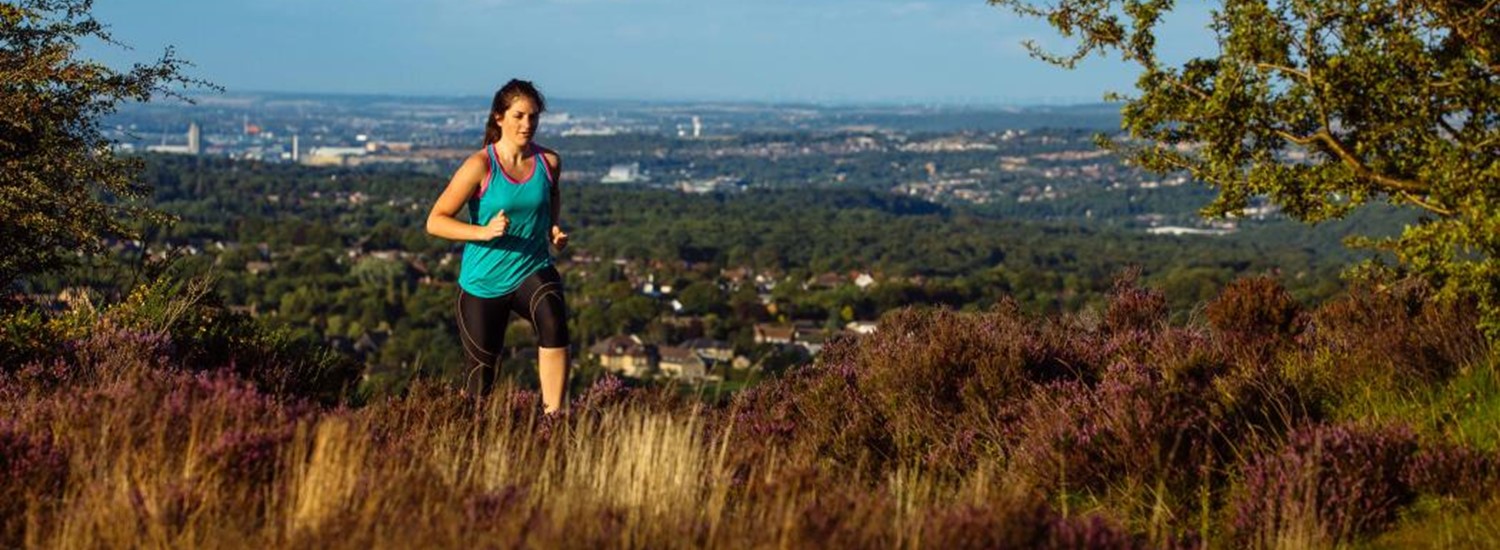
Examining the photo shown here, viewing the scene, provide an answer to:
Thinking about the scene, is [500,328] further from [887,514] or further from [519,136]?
[887,514]

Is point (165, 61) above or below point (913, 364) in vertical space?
above

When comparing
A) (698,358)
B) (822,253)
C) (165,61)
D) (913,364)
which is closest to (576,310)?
(698,358)

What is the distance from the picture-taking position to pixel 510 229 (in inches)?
261

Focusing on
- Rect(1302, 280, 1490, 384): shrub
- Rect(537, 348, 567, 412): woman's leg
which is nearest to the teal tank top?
Rect(537, 348, 567, 412): woman's leg

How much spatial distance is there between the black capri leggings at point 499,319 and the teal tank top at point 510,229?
45 mm

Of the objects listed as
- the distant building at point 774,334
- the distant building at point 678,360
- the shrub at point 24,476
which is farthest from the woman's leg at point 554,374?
the distant building at point 774,334

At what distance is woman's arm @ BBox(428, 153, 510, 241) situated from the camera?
6.43 meters

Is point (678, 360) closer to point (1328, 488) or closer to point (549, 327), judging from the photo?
point (549, 327)

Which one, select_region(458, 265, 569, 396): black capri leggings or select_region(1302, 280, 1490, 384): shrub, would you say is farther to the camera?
select_region(458, 265, 569, 396): black capri leggings

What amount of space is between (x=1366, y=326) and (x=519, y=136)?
3.98 metres

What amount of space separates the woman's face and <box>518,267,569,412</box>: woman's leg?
0.56 m

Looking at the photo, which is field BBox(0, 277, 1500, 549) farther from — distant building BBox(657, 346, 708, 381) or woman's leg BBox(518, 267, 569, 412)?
distant building BBox(657, 346, 708, 381)

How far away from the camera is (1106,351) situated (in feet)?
25.0

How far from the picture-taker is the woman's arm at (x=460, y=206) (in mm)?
6430
